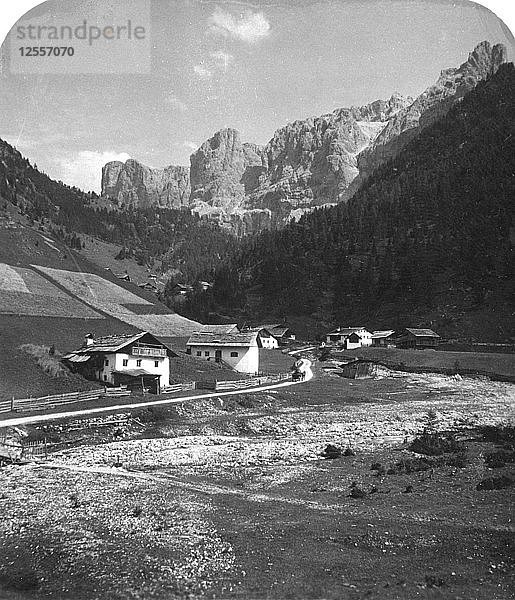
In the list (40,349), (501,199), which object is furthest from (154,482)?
(40,349)

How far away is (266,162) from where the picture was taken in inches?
880

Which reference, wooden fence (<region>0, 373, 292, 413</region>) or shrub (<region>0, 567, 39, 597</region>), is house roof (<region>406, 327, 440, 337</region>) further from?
shrub (<region>0, 567, 39, 597</region>)

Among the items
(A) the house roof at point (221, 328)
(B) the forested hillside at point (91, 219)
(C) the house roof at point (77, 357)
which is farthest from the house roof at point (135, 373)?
(B) the forested hillside at point (91, 219)

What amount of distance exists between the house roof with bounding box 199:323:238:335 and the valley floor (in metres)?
5.00

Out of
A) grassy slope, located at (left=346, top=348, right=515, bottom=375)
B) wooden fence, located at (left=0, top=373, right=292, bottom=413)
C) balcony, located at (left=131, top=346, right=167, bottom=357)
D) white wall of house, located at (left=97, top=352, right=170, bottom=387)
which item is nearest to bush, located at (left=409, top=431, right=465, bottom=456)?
grassy slope, located at (left=346, top=348, right=515, bottom=375)

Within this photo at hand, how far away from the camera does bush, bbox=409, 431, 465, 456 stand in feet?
56.1

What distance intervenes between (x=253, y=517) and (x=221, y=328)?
13262 millimetres

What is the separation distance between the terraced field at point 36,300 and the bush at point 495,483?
2699 centimetres

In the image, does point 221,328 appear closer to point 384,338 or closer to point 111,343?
point 111,343

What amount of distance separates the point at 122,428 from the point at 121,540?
12.3 m

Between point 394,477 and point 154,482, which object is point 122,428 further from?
point 394,477

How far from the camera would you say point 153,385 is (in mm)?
29203

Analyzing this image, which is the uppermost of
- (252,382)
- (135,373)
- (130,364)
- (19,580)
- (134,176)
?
(134,176)

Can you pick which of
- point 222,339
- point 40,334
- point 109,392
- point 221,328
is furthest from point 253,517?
point 40,334
